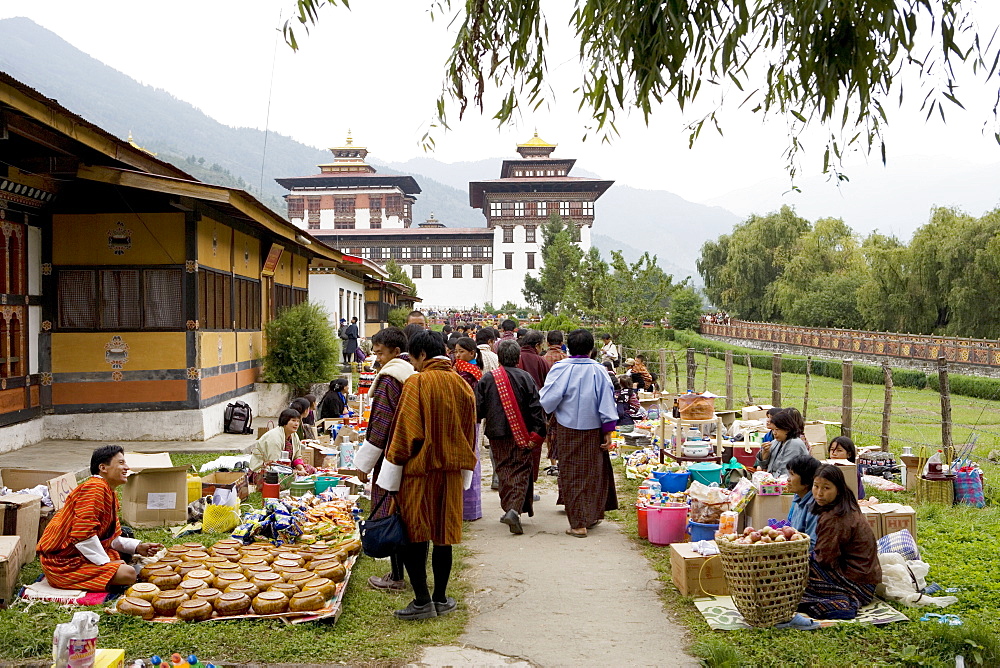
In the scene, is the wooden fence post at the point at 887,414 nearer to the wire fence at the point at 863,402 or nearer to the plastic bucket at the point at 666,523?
the wire fence at the point at 863,402

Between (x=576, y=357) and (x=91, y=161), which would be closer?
(x=576, y=357)

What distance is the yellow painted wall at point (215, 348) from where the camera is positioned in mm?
11345

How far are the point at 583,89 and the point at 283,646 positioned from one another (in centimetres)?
297

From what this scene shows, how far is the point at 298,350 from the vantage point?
14.7 meters

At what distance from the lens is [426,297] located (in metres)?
64.4

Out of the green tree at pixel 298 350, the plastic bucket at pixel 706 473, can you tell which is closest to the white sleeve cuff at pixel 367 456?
the plastic bucket at pixel 706 473

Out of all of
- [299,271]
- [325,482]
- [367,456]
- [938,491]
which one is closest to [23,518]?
[367,456]

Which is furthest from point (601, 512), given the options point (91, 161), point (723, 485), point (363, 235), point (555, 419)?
point (363, 235)

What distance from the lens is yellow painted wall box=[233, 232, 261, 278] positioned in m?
13.7

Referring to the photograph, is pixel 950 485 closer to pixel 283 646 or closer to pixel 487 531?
pixel 487 531

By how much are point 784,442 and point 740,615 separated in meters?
2.07

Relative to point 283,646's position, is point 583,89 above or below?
above

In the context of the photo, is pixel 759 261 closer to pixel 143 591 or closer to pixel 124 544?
pixel 124 544

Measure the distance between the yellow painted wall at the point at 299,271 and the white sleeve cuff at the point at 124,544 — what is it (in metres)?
14.4
